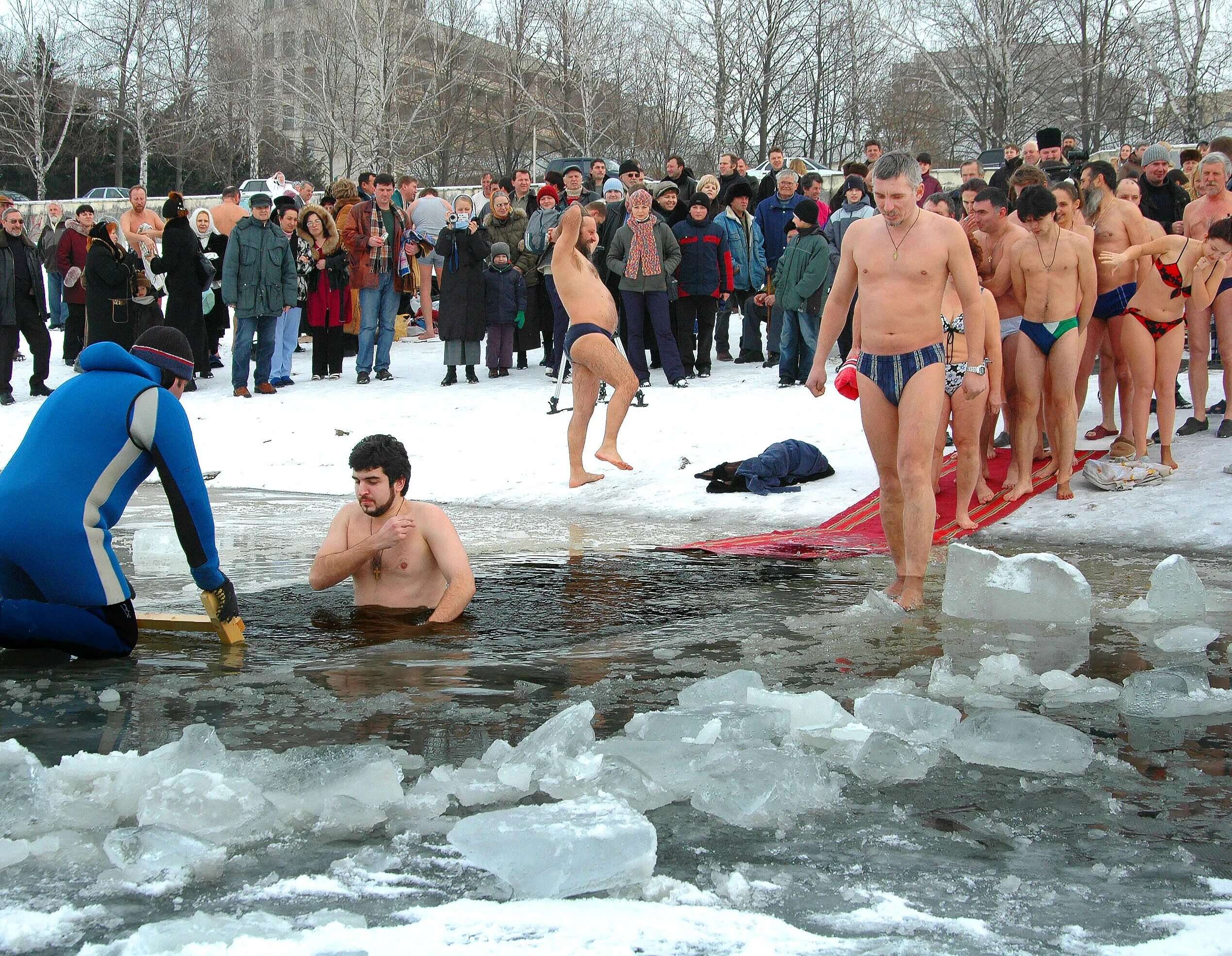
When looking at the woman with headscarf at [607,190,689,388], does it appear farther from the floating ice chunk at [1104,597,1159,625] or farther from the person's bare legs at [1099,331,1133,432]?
the floating ice chunk at [1104,597,1159,625]

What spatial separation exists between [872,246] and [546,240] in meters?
6.77

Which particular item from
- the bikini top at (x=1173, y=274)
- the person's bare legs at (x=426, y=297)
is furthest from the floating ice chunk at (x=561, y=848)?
the person's bare legs at (x=426, y=297)

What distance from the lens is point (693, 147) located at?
3688cm

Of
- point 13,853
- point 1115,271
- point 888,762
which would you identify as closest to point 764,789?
point 888,762

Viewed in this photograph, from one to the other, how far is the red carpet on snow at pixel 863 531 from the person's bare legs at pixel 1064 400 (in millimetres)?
223

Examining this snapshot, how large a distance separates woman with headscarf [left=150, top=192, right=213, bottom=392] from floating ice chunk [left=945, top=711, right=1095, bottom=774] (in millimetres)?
11397

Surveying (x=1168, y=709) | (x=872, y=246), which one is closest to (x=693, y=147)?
(x=872, y=246)

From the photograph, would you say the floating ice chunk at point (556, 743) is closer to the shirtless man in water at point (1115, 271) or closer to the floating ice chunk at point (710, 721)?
the floating ice chunk at point (710, 721)

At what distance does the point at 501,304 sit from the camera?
13344mm

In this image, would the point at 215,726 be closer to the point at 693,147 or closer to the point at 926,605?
the point at 926,605

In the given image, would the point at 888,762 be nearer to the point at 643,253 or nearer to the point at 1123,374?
the point at 1123,374

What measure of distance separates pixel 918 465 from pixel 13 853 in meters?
4.02

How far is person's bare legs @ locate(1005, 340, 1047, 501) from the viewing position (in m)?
7.93

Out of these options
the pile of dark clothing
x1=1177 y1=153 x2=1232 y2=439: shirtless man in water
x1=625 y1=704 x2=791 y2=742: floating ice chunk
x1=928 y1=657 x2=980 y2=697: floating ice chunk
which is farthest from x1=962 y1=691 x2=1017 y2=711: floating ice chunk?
x1=1177 y1=153 x2=1232 y2=439: shirtless man in water
